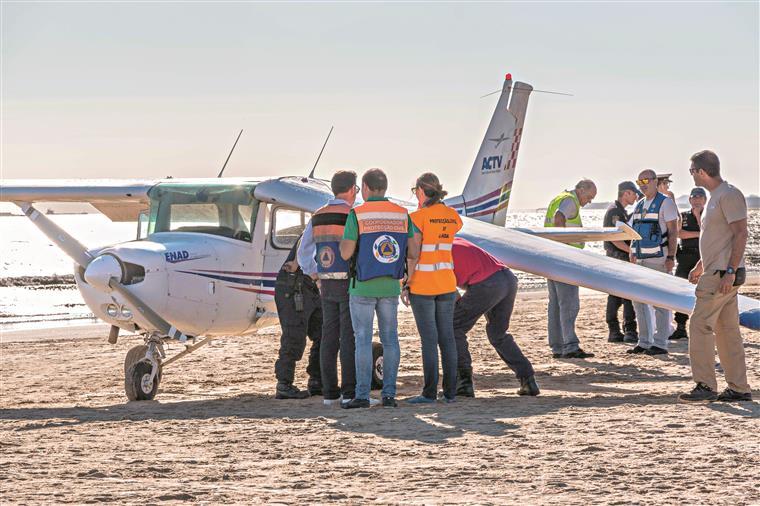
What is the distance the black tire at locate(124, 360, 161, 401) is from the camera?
1076 cm

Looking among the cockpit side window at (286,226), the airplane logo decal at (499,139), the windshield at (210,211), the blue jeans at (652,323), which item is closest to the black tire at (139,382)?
the windshield at (210,211)

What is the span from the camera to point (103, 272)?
401 inches

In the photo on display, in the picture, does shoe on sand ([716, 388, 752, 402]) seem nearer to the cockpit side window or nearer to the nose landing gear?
the cockpit side window

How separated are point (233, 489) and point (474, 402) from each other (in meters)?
3.60

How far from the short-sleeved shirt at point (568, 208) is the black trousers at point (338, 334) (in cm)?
600

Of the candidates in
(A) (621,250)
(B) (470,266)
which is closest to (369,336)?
(B) (470,266)

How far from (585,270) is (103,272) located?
449 cm

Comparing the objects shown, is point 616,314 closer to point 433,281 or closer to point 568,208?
point 568,208

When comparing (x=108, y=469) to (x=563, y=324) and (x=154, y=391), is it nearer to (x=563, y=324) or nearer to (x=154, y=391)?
(x=154, y=391)

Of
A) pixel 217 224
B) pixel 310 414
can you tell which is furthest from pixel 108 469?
pixel 217 224

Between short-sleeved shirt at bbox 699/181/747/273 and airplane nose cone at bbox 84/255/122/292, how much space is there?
205 inches

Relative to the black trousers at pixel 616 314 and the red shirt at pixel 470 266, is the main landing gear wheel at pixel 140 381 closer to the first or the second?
the red shirt at pixel 470 266

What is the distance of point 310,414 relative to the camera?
894 cm

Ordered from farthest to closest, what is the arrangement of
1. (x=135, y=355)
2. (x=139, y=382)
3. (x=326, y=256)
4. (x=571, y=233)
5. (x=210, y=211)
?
(x=571, y=233)
(x=210, y=211)
(x=135, y=355)
(x=139, y=382)
(x=326, y=256)
